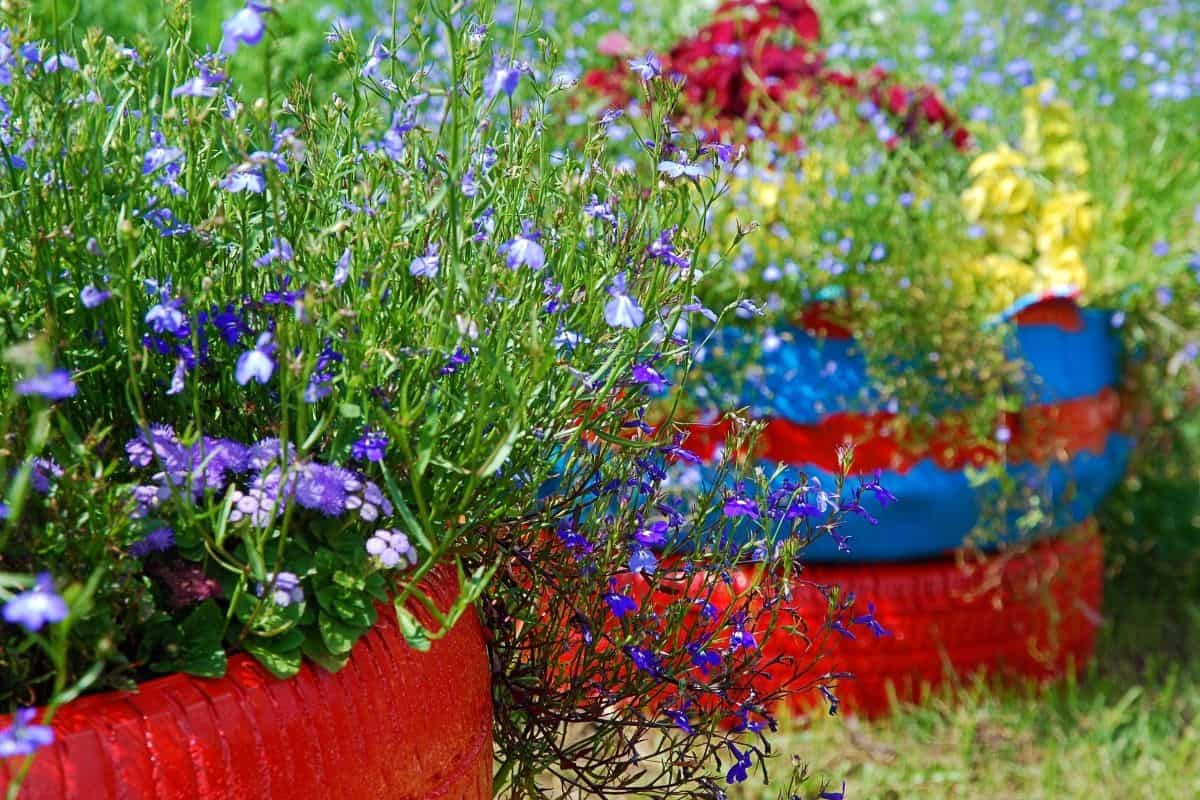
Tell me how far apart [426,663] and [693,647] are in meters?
0.34

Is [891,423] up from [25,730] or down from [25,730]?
up

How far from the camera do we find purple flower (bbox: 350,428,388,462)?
117cm

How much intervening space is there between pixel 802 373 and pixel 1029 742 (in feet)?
2.78

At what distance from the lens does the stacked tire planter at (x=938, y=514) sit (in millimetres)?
2617

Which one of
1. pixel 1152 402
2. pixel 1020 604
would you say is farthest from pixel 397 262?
pixel 1152 402

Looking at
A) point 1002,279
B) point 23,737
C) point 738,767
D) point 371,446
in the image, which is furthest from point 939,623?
point 23,737

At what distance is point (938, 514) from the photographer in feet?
8.87

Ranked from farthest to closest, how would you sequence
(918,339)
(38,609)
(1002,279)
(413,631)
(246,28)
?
1. (1002,279)
2. (918,339)
3. (413,631)
4. (246,28)
5. (38,609)

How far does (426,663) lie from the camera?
1294 millimetres

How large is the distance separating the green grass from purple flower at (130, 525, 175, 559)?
1369 mm

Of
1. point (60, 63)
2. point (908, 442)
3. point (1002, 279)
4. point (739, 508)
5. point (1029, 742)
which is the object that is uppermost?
point (1002, 279)

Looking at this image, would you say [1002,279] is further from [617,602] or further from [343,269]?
[343,269]

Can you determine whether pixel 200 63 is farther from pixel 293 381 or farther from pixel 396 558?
pixel 396 558

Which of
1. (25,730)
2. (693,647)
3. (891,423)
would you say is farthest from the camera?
(891,423)
